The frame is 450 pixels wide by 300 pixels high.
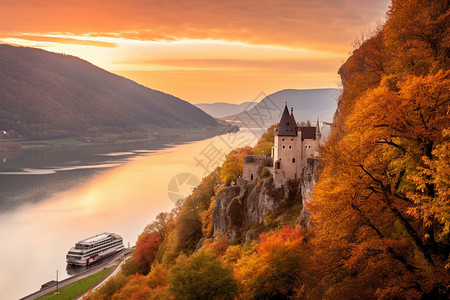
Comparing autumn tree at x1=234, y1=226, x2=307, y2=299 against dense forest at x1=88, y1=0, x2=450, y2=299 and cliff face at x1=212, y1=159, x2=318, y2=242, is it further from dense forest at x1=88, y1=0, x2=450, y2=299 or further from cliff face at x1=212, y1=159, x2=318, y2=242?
cliff face at x1=212, y1=159, x2=318, y2=242

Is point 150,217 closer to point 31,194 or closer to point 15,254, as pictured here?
point 15,254

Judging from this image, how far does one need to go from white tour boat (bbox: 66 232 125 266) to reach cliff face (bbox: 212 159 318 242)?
2329cm

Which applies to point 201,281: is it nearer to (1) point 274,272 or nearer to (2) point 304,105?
(1) point 274,272

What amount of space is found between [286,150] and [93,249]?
110 feet

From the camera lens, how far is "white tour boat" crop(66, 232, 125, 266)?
165 feet

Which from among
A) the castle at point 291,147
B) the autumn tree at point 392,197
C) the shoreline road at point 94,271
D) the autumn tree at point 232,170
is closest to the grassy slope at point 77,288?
the shoreline road at point 94,271

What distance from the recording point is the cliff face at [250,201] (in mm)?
26928

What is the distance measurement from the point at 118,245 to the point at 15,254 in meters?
12.8

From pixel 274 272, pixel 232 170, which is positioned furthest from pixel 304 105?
pixel 274 272

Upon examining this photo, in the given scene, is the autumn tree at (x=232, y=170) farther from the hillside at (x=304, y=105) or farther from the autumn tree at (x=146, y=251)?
the hillside at (x=304, y=105)

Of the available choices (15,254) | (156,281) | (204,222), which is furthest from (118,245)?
(156,281)

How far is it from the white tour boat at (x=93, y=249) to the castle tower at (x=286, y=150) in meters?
31.9

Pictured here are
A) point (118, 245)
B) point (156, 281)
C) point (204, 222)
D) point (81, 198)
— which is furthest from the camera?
point (81, 198)

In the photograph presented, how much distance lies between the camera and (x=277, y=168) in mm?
30078
